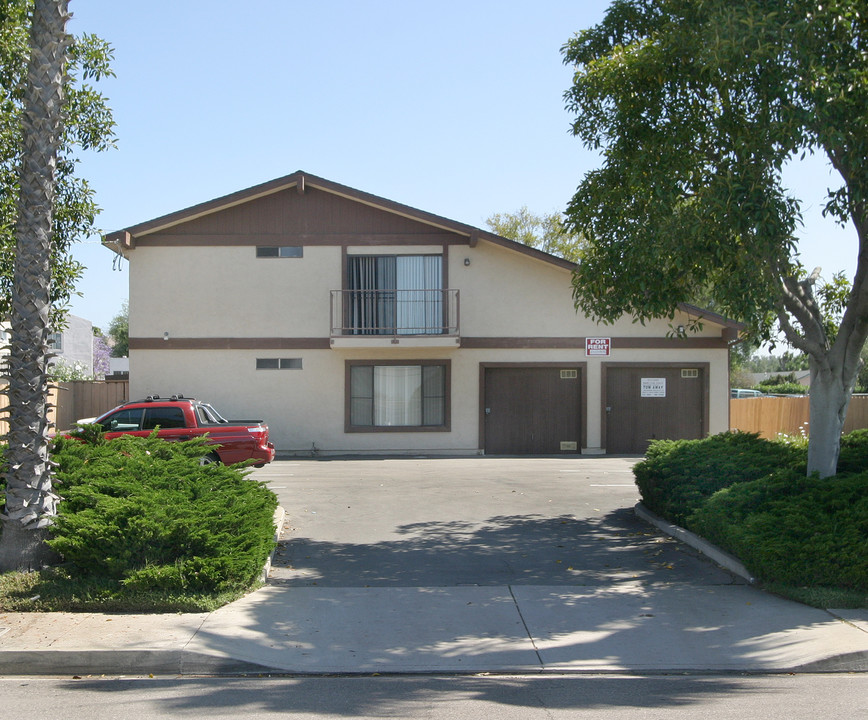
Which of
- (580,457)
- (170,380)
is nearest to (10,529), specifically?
(170,380)

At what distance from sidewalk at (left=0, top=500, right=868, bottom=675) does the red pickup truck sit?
8000mm

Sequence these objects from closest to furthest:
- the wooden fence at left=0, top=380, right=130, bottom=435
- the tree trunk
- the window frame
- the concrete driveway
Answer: the concrete driveway < the tree trunk < the window frame < the wooden fence at left=0, top=380, right=130, bottom=435

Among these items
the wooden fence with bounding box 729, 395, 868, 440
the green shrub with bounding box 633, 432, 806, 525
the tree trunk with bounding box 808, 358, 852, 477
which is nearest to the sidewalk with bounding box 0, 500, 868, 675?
the green shrub with bounding box 633, 432, 806, 525

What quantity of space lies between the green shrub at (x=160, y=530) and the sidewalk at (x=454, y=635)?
37 centimetres

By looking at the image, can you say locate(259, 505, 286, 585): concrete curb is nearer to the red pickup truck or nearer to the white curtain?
the red pickup truck

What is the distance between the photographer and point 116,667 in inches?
247

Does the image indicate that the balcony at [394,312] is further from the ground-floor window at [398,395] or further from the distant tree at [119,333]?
the distant tree at [119,333]

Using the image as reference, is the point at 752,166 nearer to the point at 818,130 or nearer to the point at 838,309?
the point at 818,130

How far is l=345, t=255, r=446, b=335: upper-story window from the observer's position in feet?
72.1

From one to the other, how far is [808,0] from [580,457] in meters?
14.4

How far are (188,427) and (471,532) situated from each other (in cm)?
702

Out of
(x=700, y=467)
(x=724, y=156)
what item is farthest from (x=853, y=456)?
(x=724, y=156)

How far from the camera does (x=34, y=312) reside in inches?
320

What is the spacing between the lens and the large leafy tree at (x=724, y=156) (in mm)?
8820
